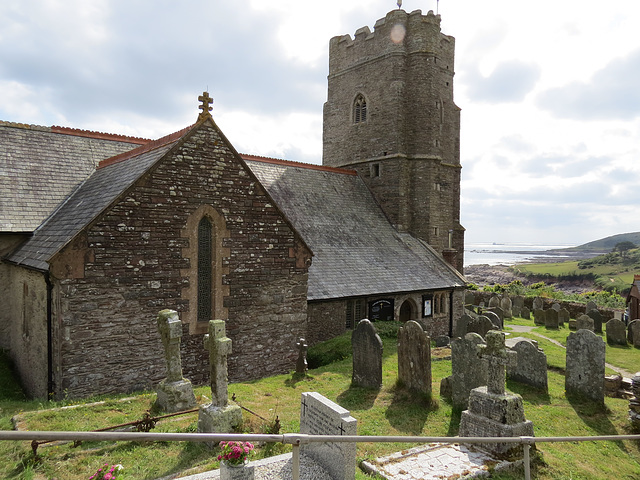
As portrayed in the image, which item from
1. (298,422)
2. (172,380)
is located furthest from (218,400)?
(298,422)

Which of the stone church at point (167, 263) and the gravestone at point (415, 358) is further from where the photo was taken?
the gravestone at point (415, 358)

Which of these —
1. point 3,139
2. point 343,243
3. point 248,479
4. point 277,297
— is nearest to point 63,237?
point 277,297

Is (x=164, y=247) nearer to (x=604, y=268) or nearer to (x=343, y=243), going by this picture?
(x=343, y=243)

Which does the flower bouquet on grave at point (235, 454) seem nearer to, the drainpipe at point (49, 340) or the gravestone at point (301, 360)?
the drainpipe at point (49, 340)

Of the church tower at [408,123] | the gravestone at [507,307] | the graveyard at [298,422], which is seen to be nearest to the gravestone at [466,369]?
the graveyard at [298,422]

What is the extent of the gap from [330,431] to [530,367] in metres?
7.41

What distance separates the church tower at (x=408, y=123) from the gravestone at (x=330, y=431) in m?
16.6

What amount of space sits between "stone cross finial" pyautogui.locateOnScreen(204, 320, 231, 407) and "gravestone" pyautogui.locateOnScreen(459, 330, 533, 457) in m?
4.37

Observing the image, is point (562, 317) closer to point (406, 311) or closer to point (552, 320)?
point (552, 320)

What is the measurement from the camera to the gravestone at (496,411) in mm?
7109

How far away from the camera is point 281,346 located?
496 inches

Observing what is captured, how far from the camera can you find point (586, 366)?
1050 cm

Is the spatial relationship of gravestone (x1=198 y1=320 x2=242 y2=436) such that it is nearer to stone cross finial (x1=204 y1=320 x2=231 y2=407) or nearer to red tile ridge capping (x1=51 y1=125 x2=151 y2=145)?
stone cross finial (x1=204 y1=320 x2=231 y2=407)

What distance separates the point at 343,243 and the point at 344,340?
515 centimetres
